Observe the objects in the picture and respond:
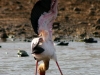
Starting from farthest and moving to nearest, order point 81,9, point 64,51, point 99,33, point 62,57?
point 81,9, point 99,33, point 64,51, point 62,57

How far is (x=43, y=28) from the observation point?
6.57 m

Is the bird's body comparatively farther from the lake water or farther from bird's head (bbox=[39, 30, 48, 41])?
the lake water

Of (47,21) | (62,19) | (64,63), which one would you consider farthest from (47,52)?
(62,19)

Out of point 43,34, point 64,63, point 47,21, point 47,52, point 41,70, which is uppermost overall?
point 47,21

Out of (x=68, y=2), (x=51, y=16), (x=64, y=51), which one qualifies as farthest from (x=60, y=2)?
(x=51, y=16)

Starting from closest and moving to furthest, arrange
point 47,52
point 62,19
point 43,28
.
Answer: point 47,52 → point 43,28 → point 62,19

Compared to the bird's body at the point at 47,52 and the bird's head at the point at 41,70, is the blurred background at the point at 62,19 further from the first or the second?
the bird's body at the point at 47,52

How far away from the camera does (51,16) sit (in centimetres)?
661

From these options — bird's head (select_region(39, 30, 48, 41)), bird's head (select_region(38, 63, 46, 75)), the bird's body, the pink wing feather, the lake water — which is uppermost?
the pink wing feather

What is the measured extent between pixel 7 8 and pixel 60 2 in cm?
334

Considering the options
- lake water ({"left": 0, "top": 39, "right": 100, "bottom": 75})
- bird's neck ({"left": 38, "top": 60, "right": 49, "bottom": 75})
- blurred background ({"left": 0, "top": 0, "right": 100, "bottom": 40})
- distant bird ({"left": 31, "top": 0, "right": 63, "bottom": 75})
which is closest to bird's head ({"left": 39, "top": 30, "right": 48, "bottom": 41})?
distant bird ({"left": 31, "top": 0, "right": 63, "bottom": 75})

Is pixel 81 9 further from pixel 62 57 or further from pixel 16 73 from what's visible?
pixel 16 73

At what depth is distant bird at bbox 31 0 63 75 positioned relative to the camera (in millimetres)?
6453

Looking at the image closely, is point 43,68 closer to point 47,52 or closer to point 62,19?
point 47,52
